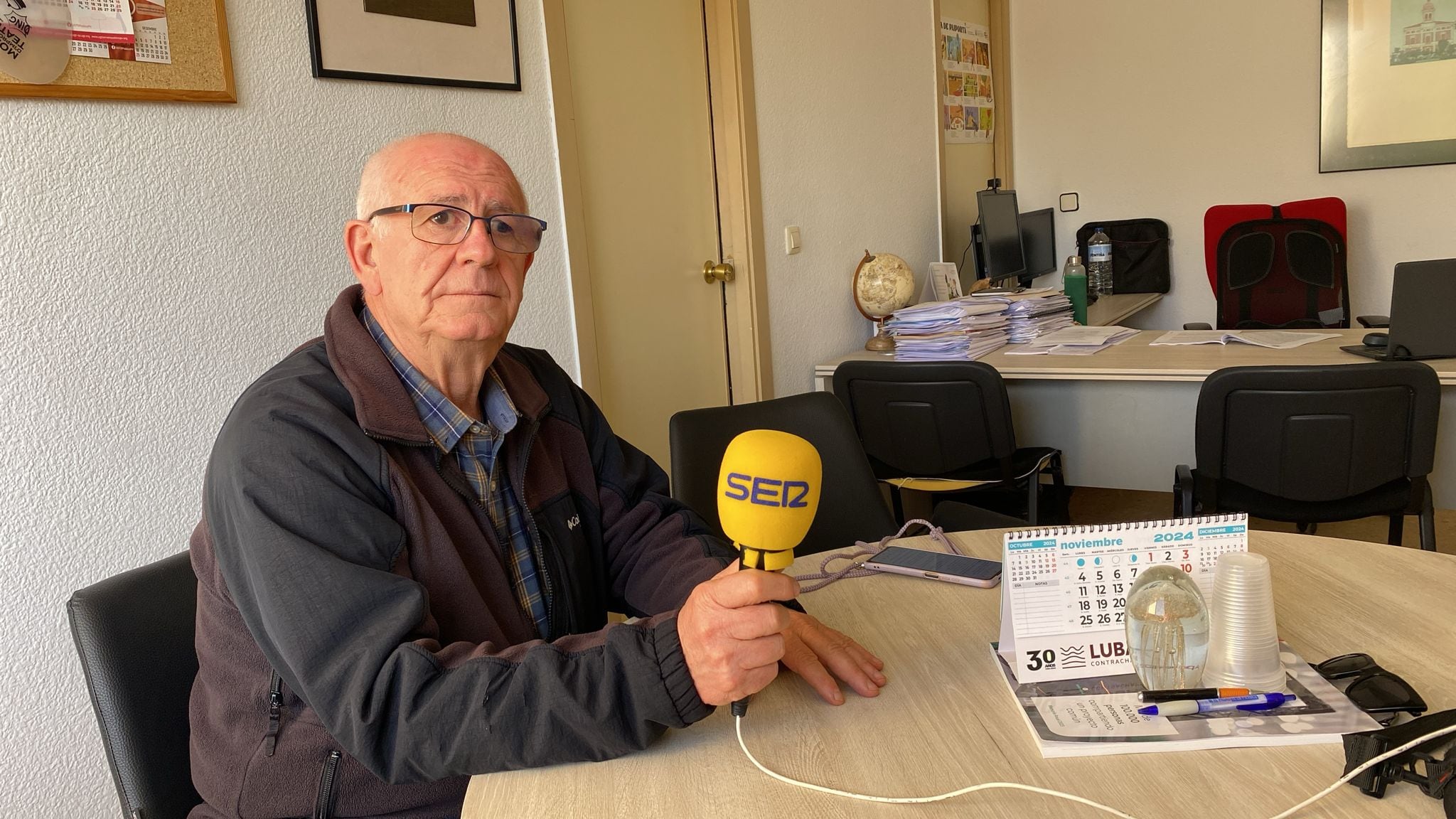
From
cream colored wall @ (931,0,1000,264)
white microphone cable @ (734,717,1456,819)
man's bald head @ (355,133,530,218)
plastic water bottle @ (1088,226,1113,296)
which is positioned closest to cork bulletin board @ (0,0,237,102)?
man's bald head @ (355,133,530,218)

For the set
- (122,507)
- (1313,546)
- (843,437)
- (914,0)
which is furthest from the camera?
(914,0)

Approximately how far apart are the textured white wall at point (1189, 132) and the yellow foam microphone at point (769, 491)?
5.17m

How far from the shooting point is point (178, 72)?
169 cm

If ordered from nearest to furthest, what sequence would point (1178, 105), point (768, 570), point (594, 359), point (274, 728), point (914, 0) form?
1. point (768, 570)
2. point (274, 728)
3. point (594, 359)
4. point (914, 0)
5. point (1178, 105)

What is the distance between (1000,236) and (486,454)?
12.0ft

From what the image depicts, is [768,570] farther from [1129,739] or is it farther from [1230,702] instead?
[1230,702]

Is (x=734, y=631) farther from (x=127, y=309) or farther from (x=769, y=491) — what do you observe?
(x=127, y=309)

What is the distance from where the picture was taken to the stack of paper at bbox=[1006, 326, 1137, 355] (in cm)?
340

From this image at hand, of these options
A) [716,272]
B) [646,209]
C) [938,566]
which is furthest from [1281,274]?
[938,566]

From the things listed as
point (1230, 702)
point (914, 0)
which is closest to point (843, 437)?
point (1230, 702)

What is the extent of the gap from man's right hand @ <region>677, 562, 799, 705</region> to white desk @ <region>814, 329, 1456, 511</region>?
93.8 inches

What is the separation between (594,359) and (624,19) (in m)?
0.98

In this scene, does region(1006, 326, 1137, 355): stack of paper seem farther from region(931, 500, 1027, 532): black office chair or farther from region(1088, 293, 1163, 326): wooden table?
region(931, 500, 1027, 532): black office chair

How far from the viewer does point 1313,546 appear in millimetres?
1513
